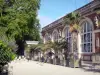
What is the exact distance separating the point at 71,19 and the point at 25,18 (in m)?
13.2

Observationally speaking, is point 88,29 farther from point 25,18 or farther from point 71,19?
point 25,18

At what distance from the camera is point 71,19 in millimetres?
24719

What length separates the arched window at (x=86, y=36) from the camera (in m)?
28.5

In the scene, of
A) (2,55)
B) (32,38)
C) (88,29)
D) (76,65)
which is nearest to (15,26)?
(88,29)

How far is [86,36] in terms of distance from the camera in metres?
29.2

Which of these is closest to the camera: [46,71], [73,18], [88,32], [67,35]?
[46,71]

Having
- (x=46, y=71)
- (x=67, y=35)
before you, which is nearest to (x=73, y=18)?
(x=46, y=71)

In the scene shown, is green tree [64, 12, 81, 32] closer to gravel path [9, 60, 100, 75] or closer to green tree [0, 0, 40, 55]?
gravel path [9, 60, 100, 75]

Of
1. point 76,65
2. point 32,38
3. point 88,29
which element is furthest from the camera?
point 32,38

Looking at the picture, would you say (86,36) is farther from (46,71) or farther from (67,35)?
(46,71)

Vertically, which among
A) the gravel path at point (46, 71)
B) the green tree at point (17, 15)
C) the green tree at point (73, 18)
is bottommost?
the gravel path at point (46, 71)

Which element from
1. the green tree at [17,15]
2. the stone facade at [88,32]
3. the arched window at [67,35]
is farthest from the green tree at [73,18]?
the green tree at [17,15]

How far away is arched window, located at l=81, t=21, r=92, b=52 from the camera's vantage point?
28.5 metres

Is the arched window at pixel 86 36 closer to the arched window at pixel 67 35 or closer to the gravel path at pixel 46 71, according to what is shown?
the arched window at pixel 67 35
